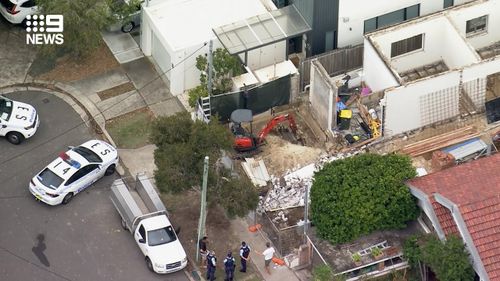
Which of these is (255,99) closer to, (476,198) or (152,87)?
(152,87)

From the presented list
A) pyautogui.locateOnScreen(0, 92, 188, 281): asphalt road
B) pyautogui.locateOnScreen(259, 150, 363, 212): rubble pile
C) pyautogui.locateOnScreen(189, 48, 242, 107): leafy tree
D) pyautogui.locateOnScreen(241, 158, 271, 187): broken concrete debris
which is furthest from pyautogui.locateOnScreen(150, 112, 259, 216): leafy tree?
pyautogui.locateOnScreen(189, 48, 242, 107): leafy tree

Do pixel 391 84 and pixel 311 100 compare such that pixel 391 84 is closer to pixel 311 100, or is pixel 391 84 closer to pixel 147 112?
pixel 311 100

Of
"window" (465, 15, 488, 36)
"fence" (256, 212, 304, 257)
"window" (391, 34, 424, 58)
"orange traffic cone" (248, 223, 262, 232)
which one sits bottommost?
"orange traffic cone" (248, 223, 262, 232)

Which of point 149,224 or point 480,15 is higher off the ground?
point 480,15

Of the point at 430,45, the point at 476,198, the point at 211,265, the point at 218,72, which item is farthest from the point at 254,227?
the point at 430,45

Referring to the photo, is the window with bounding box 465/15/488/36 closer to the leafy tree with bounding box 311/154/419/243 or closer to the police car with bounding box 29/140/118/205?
the leafy tree with bounding box 311/154/419/243

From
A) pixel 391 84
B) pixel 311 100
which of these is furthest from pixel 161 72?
pixel 391 84
